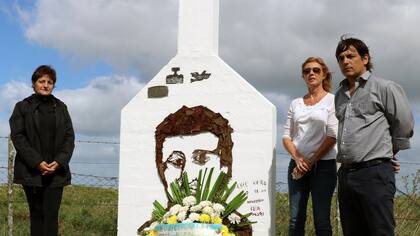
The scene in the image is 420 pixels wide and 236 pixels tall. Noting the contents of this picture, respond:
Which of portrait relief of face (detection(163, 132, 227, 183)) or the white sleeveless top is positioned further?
portrait relief of face (detection(163, 132, 227, 183))

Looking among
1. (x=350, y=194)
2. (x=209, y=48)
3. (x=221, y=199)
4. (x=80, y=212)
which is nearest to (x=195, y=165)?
(x=221, y=199)

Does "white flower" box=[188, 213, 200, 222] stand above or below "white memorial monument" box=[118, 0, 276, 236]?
below

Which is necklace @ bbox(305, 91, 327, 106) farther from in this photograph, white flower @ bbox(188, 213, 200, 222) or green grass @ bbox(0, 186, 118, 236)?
green grass @ bbox(0, 186, 118, 236)

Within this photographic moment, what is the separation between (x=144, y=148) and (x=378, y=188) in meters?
3.05

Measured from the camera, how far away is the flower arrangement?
4.83 meters

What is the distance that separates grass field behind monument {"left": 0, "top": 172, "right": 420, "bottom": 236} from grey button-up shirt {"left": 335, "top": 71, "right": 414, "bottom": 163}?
3336mm

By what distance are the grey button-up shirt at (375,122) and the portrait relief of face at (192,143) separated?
194 centimetres

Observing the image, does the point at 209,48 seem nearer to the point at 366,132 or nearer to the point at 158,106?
the point at 158,106

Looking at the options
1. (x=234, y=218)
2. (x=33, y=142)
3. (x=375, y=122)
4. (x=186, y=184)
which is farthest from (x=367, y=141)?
(x=33, y=142)

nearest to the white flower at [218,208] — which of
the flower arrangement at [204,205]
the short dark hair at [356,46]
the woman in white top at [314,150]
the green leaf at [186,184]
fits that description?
the flower arrangement at [204,205]

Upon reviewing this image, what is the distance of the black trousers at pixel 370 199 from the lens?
351 cm

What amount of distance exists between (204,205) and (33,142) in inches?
62.8

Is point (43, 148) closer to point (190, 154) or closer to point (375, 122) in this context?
point (190, 154)

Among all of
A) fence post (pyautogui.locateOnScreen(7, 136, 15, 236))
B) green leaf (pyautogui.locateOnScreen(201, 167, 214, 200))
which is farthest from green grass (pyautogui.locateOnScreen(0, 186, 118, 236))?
green leaf (pyautogui.locateOnScreen(201, 167, 214, 200))
